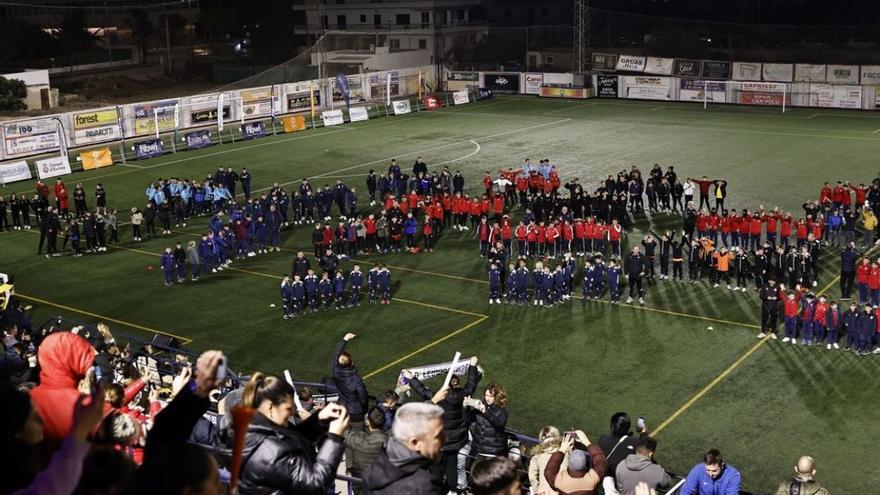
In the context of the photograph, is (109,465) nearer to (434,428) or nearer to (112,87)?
(434,428)

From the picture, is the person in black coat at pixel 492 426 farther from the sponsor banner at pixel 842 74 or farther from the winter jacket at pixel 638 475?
the sponsor banner at pixel 842 74

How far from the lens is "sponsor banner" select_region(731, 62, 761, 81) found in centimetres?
6493

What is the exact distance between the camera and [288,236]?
1283 inches

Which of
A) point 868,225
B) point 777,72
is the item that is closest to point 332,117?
point 777,72

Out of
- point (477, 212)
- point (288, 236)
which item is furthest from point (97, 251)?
point (477, 212)

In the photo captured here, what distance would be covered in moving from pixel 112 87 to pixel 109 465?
258 ft

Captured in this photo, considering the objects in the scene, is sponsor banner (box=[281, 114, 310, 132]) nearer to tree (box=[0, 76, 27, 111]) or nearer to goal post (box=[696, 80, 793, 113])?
tree (box=[0, 76, 27, 111])

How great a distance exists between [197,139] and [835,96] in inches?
1493

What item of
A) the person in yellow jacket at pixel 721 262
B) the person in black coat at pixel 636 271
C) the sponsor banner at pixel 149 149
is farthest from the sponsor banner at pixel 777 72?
the person in black coat at pixel 636 271

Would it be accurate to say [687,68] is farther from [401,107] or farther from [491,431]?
[491,431]

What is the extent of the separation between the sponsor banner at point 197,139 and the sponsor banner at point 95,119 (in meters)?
3.62

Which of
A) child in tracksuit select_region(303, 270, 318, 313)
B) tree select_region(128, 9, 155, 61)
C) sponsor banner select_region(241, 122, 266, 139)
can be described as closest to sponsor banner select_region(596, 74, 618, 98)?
sponsor banner select_region(241, 122, 266, 139)

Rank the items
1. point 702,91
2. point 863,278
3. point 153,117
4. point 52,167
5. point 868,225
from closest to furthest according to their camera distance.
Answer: point 863,278, point 868,225, point 52,167, point 153,117, point 702,91

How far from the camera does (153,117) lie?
168 feet
